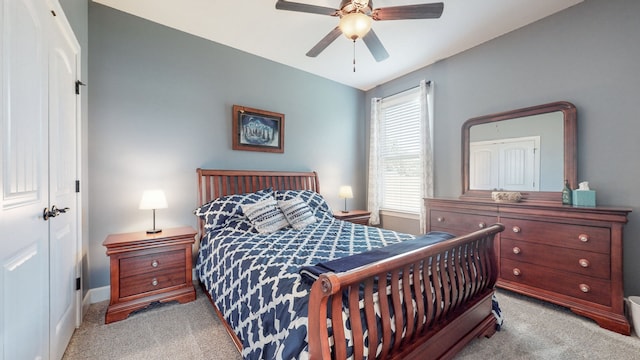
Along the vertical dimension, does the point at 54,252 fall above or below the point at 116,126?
below

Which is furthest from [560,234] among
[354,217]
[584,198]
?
[354,217]

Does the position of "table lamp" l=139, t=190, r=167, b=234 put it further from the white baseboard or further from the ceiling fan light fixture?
the ceiling fan light fixture

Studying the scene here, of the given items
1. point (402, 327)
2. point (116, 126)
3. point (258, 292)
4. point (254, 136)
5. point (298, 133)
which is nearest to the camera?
point (402, 327)

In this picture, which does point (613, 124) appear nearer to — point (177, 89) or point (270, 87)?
point (270, 87)

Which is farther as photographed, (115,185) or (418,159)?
(418,159)

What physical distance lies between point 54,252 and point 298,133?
285cm

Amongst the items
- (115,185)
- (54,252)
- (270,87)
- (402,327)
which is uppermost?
(270,87)

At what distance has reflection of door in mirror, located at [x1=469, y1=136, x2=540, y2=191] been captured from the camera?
2.67 metres

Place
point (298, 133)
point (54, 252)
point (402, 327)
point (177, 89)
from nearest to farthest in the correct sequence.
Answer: point (402, 327)
point (54, 252)
point (177, 89)
point (298, 133)

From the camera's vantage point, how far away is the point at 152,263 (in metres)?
2.21

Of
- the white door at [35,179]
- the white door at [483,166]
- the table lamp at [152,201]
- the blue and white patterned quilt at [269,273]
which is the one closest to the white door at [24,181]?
the white door at [35,179]

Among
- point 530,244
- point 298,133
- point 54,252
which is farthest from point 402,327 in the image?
point 298,133

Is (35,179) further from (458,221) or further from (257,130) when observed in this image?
(458,221)

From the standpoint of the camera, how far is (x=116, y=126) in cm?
246
